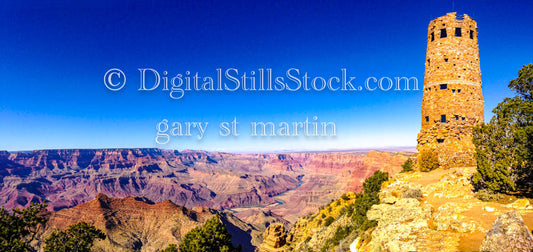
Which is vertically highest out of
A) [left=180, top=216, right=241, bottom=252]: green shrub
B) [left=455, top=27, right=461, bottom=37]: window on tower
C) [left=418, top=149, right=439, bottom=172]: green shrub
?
[left=455, top=27, right=461, bottom=37]: window on tower

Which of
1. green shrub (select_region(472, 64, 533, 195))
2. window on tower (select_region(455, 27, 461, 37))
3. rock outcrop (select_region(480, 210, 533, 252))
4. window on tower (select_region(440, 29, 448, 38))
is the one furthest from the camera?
window on tower (select_region(440, 29, 448, 38))

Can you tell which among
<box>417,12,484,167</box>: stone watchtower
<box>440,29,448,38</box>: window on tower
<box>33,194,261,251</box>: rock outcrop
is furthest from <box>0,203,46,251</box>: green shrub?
<box>33,194,261,251</box>: rock outcrop

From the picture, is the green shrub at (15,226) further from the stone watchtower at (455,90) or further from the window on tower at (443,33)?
the window on tower at (443,33)

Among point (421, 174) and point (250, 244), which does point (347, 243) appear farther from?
point (250, 244)

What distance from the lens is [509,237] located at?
23.7 feet

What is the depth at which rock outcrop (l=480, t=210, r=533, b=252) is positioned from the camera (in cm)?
700

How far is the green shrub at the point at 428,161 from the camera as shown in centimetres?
2198

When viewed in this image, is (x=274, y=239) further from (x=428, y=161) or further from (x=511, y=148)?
(x=511, y=148)

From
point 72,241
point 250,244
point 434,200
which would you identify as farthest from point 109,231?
point 434,200

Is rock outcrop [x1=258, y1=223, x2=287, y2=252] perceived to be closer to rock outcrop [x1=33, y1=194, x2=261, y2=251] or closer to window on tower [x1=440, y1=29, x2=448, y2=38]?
window on tower [x1=440, y1=29, x2=448, y2=38]

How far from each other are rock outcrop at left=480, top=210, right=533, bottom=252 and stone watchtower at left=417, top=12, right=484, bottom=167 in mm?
15694

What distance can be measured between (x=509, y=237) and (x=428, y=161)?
54.2ft

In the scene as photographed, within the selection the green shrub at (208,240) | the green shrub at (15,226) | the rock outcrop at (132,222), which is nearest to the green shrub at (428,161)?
the green shrub at (208,240)

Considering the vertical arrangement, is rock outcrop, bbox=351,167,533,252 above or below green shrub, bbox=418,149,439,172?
below
